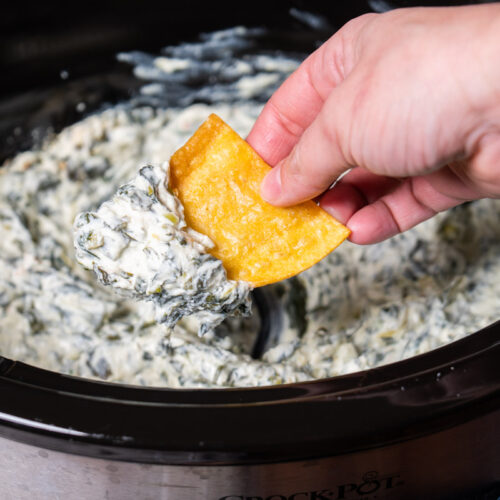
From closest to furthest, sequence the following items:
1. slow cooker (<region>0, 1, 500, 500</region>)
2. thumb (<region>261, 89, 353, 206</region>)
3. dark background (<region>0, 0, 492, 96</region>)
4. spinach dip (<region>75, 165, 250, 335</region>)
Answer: slow cooker (<region>0, 1, 500, 500</region>) < thumb (<region>261, 89, 353, 206</region>) < spinach dip (<region>75, 165, 250, 335</region>) < dark background (<region>0, 0, 492, 96</region>)

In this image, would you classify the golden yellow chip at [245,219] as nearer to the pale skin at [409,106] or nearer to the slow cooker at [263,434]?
the pale skin at [409,106]

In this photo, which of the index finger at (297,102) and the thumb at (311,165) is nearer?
the thumb at (311,165)

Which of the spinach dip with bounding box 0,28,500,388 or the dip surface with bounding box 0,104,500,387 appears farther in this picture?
the dip surface with bounding box 0,104,500,387

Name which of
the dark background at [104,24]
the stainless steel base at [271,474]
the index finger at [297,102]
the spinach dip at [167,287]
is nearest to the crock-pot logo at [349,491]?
the stainless steel base at [271,474]

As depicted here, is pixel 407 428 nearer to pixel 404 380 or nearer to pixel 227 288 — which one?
pixel 404 380

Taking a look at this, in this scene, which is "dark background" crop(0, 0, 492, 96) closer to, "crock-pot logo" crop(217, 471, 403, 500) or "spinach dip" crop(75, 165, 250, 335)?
"spinach dip" crop(75, 165, 250, 335)

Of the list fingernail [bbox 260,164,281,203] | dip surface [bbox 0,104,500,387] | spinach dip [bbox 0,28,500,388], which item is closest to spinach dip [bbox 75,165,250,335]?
spinach dip [bbox 0,28,500,388]
